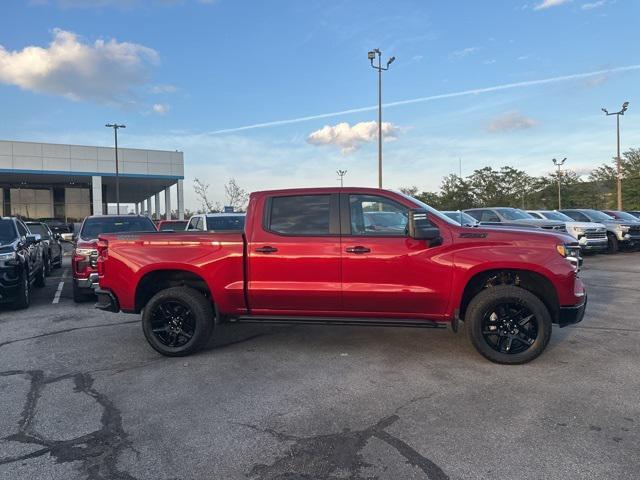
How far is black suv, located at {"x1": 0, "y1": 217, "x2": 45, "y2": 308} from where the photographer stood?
26.9 feet

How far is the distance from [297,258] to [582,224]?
15371 millimetres

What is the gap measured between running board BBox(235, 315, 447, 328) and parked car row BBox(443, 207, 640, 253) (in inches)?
467

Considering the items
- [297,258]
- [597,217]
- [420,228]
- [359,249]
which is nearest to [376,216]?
[359,249]

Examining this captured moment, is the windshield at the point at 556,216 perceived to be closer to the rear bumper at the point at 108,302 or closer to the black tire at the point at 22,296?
the rear bumper at the point at 108,302

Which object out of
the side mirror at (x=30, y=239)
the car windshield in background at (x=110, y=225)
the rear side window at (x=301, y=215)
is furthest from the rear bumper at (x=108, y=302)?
the side mirror at (x=30, y=239)

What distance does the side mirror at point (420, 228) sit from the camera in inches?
198

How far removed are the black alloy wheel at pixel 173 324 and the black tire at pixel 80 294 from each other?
4.27m

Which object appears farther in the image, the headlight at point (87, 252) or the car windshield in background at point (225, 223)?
the car windshield in background at point (225, 223)

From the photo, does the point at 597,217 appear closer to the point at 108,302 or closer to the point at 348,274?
the point at 348,274

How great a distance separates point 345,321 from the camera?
5.39 metres

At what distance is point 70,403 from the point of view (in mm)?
4277

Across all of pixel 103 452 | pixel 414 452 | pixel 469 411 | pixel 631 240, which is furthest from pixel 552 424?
pixel 631 240

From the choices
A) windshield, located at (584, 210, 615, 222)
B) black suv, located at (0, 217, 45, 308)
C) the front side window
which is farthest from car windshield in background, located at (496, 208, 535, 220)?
black suv, located at (0, 217, 45, 308)

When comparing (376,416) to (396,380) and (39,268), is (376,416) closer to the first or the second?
(396,380)
